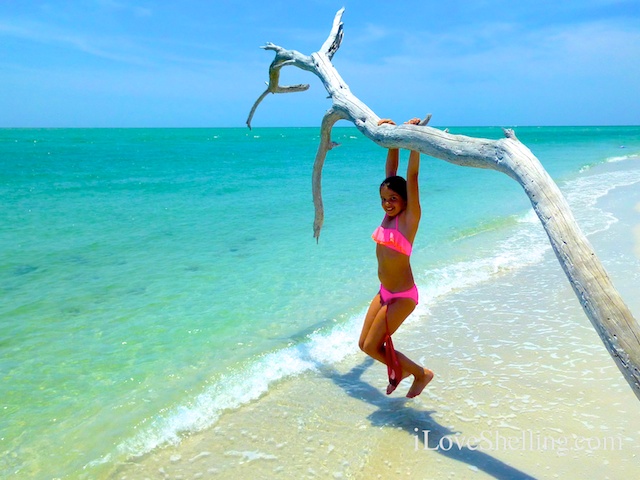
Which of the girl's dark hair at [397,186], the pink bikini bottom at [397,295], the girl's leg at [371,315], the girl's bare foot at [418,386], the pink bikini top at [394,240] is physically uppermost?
the girl's dark hair at [397,186]

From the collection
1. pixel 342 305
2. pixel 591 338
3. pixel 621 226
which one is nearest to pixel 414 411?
pixel 591 338

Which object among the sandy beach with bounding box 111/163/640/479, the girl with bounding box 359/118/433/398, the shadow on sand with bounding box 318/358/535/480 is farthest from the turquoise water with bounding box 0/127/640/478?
the girl with bounding box 359/118/433/398

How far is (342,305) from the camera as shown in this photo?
7000 mm

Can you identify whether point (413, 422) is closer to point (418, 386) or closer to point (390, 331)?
point (418, 386)

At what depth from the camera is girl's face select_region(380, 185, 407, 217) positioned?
12.6 feet

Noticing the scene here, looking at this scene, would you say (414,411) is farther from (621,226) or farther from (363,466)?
(621,226)

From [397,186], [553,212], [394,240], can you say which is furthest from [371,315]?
[553,212]

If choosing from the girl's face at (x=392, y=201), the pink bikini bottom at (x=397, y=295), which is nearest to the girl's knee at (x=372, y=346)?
the pink bikini bottom at (x=397, y=295)

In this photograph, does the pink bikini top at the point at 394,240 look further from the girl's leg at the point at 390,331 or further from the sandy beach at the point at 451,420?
the sandy beach at the point at 451,420

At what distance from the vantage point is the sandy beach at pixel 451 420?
3.52m

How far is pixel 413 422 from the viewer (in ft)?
13.3

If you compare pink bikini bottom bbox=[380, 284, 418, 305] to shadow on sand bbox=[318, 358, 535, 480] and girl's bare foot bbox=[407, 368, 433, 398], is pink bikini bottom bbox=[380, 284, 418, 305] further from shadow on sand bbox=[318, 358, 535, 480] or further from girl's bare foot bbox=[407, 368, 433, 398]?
shadow on sand bbox=[318, 358, 535, 480]

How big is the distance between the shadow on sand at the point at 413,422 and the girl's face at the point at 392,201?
5.31ft

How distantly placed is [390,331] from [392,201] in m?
0.97
